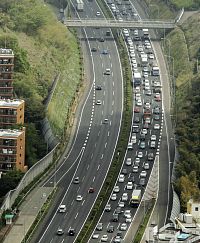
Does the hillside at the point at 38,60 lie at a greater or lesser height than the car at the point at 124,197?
greater

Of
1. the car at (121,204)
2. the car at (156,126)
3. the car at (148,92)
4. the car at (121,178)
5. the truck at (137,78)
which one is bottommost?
the car at (121,204)

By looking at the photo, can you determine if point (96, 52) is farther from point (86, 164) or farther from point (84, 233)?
point (84, 233)

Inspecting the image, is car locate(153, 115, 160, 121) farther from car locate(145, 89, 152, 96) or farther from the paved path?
the paved path

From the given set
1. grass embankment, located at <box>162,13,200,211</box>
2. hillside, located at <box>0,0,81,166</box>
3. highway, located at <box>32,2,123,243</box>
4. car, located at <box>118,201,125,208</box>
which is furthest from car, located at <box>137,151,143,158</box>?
car, located at <box>118,201,125,208</box>

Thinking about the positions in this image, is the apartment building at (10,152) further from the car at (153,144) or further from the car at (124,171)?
the car at (153,144)

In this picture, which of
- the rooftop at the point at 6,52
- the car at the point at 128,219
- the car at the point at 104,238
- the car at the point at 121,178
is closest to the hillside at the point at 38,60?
the rooftop at the point at 6,52

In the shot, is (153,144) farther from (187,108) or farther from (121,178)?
(121,178)

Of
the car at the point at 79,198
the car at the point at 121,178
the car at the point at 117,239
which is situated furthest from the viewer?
the car at the point at 121,178
